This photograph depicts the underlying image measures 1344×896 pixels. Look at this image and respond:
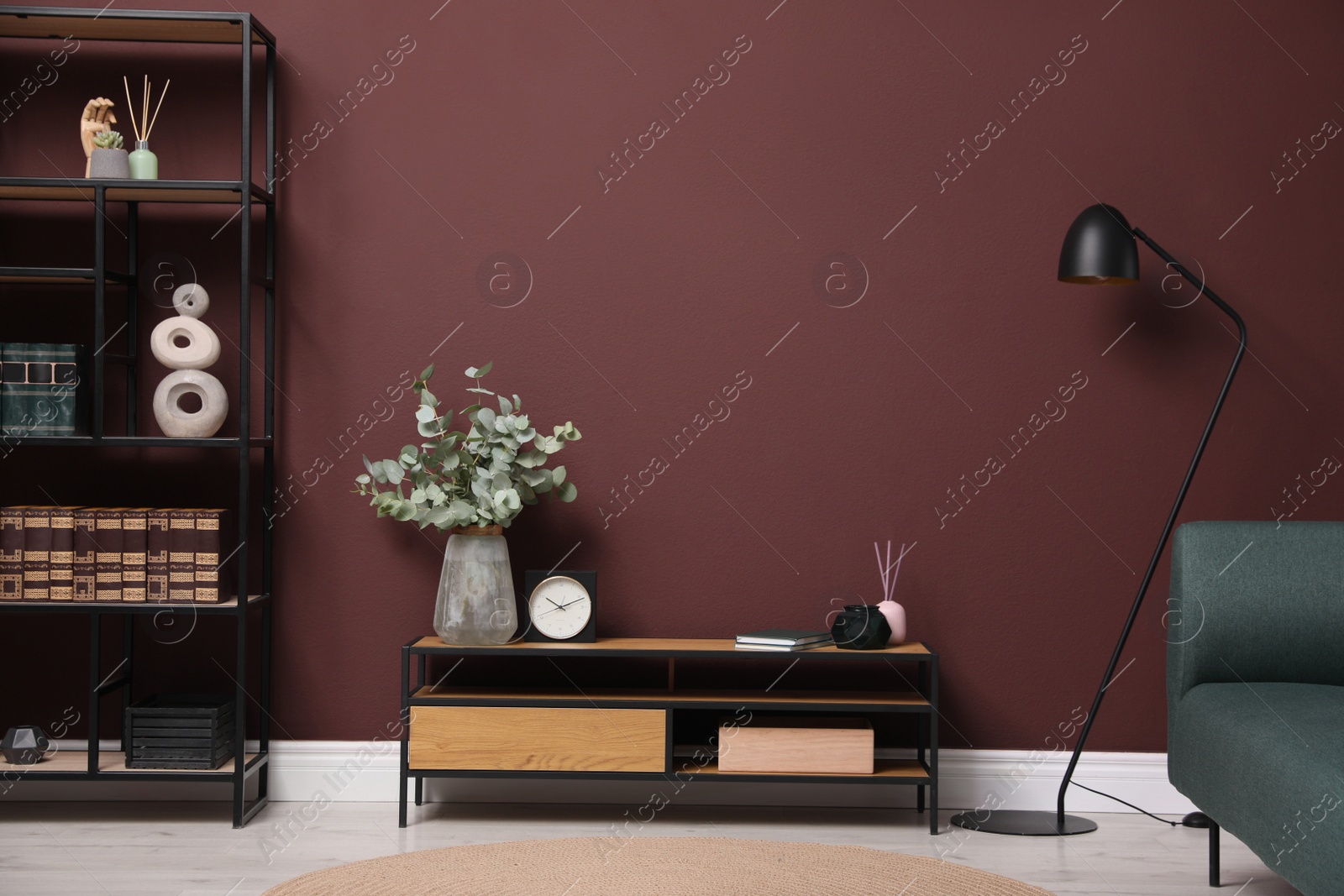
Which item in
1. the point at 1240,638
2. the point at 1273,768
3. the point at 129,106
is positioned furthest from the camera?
the point at 129,106

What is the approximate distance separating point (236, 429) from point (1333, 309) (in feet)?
10.2

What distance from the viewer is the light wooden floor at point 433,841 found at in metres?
2.50

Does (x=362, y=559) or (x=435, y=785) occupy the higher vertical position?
(x=362, y=559)

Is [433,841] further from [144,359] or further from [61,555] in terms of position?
[144,359]

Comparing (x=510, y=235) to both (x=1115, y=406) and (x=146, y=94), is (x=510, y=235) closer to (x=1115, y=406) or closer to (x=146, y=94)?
(x=146, y=94)

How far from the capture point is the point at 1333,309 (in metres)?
3.17

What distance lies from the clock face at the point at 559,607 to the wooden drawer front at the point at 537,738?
209 millimetres

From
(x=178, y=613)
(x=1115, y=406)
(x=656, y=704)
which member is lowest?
(x=656, y=704)

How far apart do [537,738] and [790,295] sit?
1386 millimetres

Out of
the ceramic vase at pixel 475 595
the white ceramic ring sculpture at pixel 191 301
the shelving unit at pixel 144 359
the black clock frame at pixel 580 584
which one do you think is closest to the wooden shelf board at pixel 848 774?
the black clock frame at pixel 580 584

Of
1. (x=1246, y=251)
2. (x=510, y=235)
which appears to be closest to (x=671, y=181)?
(x=510, y=235)

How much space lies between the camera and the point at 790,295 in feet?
10.5

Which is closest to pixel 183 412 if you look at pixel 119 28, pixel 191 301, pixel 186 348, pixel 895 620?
pixel 186 348

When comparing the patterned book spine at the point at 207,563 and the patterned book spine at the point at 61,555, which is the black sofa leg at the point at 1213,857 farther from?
the patterned book spine at the point at 61,555
